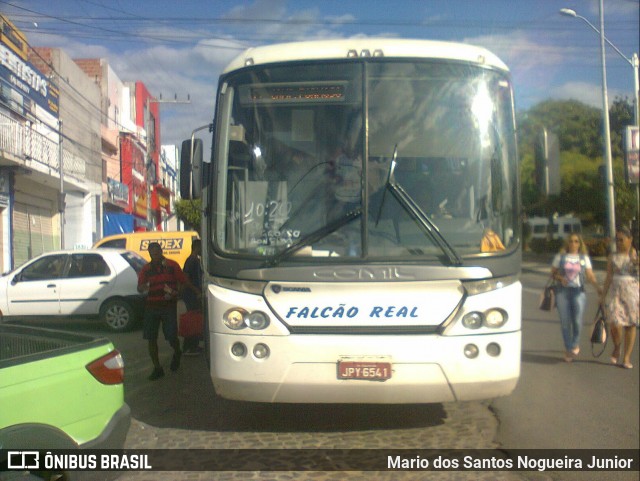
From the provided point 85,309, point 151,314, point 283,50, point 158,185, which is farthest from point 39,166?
point 158,185

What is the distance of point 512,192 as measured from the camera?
5141 mm

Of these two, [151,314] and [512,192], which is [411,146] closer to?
[512,192]

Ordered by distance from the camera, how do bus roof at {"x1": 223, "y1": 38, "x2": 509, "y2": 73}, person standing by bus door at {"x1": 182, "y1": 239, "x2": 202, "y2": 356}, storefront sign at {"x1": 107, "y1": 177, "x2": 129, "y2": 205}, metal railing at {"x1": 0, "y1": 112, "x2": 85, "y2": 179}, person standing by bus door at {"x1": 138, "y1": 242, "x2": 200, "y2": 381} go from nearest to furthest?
bus roof at {"x1": 223, "y1": 38, "x2": 509, "y2": 73} → person standing by bus door at {"x1": 138, "y1": 242, "x2": 200, "y2": 381} → person standing by bus door at {"x1": 182, "y1": 239, "x2": 202, "y2": 356} → metal railing at {"x1": 0, "y1": 112, "x2": 85, "y2": 179} → storefront sign at {"x1": 107, "y1": 177, "x2": 129, "y2": 205}

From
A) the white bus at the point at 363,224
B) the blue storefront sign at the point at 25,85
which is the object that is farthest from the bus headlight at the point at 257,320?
the blue storefront sign at the point at 25,85

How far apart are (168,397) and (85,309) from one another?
6.28 metres

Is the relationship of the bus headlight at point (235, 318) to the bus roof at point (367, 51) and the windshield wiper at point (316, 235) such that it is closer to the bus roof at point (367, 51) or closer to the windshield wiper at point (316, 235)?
the windshield wiper at point (316, 235)

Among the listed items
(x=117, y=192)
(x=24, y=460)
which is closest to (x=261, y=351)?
(x=24, y=460)

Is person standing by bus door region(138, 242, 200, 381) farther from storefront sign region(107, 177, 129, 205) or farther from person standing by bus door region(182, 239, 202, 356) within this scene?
storefront sign region(107, 177, 129, 205)

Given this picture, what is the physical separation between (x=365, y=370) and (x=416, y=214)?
4.05 ft

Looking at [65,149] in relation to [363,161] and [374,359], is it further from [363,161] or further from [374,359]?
[374,359]

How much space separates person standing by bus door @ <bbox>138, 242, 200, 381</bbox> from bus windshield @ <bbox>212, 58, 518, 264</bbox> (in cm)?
266

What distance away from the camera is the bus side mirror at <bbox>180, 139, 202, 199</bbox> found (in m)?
5.41

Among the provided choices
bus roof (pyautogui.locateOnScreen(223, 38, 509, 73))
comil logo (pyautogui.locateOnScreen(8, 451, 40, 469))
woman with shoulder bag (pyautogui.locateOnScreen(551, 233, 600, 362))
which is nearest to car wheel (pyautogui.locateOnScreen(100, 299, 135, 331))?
woman with shoulder bag (pyautogui.locateOnScreen(551, 233, 600, 362))

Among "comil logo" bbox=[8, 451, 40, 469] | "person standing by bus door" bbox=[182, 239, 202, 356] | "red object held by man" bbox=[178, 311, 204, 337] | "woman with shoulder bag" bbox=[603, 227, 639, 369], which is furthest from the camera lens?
"person standing by bus door" bbox=[182, 239, 202, 356]
